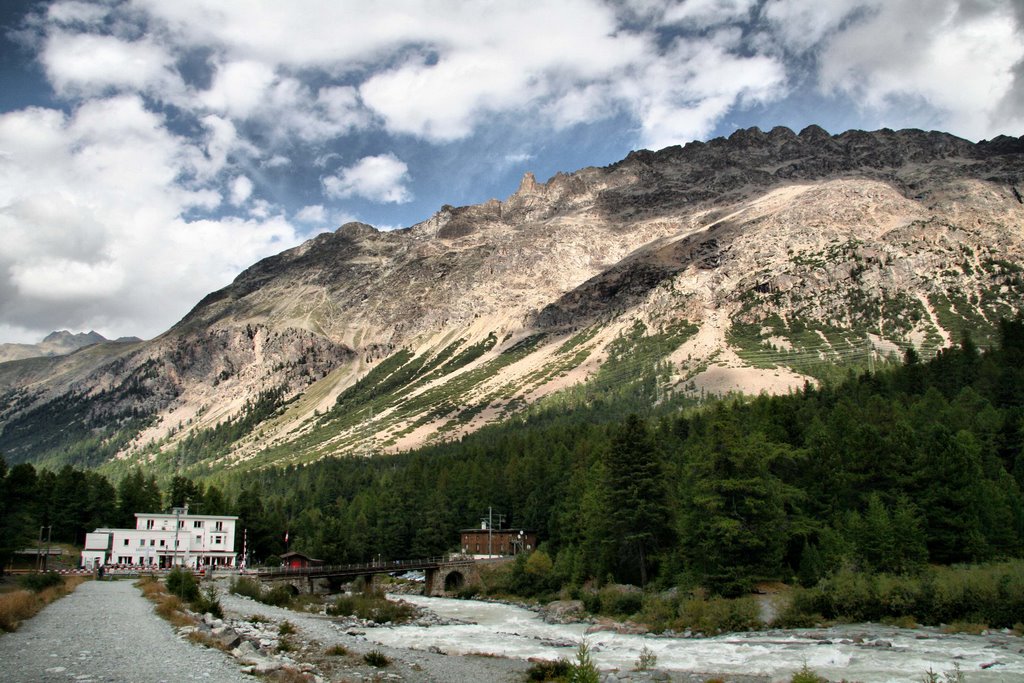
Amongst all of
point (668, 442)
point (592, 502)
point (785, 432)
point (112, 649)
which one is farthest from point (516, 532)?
point (112, 649)

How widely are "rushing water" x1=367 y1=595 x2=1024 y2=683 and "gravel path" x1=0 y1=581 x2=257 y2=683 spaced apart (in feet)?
50.6

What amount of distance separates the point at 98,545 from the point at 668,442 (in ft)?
243

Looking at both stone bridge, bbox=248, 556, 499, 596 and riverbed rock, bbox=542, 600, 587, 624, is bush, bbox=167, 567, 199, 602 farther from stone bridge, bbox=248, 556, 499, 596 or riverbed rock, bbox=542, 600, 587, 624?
riverbed rock, bbox=542, 600, 587, 624

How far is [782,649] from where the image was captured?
125 feet

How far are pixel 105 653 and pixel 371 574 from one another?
6246 cm

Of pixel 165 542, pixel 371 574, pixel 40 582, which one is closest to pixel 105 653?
pixel 40 582

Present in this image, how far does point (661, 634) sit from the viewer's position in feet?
157

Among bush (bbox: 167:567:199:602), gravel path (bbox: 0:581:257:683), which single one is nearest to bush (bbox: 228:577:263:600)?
bush (bbox: 167:567:199:602)

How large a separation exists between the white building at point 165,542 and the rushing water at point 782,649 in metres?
58.1

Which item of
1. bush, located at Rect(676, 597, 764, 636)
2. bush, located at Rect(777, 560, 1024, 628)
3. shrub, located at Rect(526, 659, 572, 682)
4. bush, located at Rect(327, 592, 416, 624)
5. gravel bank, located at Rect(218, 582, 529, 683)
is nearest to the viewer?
shrub, located at Rect(526, 659, 572, 682)

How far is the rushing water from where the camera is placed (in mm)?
30844

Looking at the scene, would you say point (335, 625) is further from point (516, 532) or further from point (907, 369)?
point (907, 369)

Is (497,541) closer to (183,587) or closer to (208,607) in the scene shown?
(183,587)

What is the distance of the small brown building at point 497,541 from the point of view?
96.1m
